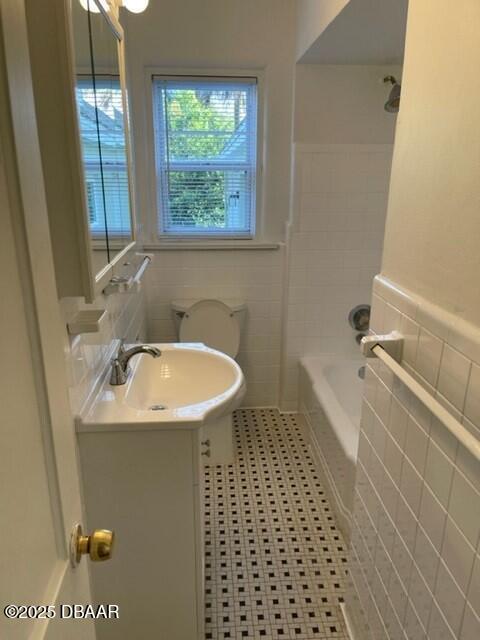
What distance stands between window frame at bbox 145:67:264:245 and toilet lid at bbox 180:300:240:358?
0.43 m

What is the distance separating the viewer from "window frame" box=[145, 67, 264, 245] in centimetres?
254

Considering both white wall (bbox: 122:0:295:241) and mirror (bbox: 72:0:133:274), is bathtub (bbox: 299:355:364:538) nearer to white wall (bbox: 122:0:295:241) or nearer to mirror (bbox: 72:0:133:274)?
mirror (bbox: 72:0:133:274)

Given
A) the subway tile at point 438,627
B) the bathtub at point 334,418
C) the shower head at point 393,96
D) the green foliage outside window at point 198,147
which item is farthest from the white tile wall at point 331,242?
the subway tile at point 438,627

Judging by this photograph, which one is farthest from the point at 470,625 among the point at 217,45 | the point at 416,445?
the point at 217,45

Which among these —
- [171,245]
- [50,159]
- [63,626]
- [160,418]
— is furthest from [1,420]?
[171,245]

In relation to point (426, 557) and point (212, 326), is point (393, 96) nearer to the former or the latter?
point (212, 326)

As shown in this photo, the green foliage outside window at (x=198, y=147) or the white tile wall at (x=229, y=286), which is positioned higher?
the green foliage outside window at (x=198, y=147)

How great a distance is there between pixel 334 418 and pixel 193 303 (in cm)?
108

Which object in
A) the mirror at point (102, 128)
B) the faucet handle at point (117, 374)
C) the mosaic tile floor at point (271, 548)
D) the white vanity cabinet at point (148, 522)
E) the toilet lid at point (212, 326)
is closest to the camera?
the mirror at point (102, 128)

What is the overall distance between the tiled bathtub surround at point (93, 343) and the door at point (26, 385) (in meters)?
0.48

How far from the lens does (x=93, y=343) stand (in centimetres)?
140

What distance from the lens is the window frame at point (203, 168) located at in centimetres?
254

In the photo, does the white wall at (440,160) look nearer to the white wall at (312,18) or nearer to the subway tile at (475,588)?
the subway tile at (475,588)

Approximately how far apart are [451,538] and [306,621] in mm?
1029
